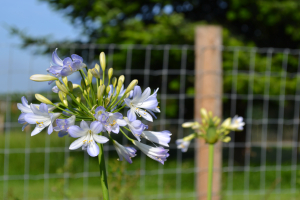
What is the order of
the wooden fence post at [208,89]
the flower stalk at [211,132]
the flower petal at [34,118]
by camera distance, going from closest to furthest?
the flower petal at [34,118], the flower stalk at [211,132], the wooden fence post at [208,89]

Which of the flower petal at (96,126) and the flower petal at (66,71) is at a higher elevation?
the flower petal at (66,71)

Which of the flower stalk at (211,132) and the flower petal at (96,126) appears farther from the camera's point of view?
the flower stalk at (211,132)

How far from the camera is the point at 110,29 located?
7254 millimetres

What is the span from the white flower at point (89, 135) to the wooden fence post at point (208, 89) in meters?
2.78

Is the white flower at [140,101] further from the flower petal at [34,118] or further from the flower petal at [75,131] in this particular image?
the flower petal at [34,118]

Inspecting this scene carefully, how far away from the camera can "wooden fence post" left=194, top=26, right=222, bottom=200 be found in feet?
12.2

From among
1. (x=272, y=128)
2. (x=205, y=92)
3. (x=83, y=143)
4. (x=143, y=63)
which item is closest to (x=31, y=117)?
(x=83, y=143)

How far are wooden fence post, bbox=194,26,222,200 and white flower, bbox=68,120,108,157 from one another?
109 inches

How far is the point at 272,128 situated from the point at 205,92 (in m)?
11.1

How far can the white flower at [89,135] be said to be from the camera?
966 mm

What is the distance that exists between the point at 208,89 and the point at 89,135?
2.85m

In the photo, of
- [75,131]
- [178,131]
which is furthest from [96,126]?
[178,131]

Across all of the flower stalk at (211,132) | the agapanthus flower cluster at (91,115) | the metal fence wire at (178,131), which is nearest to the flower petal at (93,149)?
the agapanthus flower cluster at (91,115)

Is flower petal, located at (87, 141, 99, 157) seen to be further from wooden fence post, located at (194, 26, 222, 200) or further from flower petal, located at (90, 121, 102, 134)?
wooden fence post, located at (194, 26, 222, 200)
